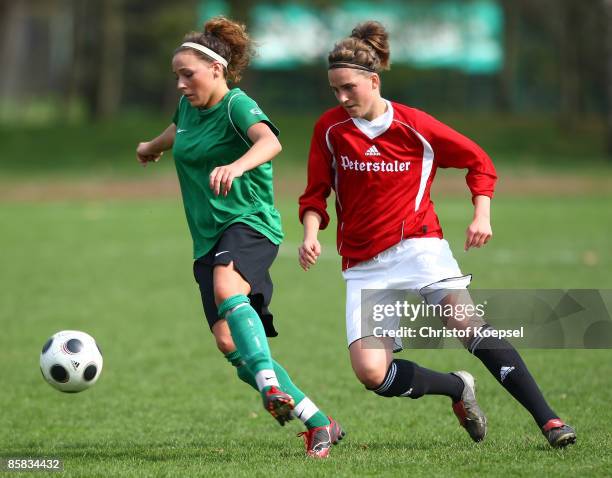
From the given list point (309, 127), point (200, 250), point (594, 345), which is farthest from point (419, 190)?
point (309, 127)

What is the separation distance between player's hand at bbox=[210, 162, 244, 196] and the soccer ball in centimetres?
130

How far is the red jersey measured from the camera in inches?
205

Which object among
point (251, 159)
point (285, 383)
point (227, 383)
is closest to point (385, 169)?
point (251, 159)

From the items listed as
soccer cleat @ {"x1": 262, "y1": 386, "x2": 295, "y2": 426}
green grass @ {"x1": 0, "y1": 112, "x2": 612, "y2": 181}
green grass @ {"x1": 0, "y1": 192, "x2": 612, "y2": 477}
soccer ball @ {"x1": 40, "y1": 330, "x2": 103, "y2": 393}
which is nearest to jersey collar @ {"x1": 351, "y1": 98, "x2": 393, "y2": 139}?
soccer cleat @ {"x1": 262, "y1": 386, "x2": 295, "y2": 426}

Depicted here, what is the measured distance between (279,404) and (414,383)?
34.2 inches

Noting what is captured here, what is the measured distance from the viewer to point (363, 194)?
5.23m

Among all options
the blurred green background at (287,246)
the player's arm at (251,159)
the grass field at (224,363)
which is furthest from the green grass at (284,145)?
the player's arm at (251,159)

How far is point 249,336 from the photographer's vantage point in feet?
16.1

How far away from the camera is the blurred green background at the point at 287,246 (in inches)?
222

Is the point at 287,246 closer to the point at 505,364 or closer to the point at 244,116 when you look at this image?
the point at 244,116

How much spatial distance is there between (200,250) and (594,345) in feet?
13.4

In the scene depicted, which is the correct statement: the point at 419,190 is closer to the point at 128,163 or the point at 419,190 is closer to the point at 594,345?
the point at 594,345

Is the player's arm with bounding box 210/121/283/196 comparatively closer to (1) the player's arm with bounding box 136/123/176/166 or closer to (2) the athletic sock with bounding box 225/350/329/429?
(1) the player's arm with bounding box 136/123/176/166

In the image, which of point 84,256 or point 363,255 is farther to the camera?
point 84,256
